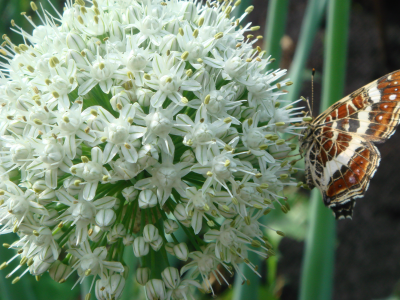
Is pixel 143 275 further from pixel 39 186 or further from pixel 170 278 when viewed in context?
pixel 39 186

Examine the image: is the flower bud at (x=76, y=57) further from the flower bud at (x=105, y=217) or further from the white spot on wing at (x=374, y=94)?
the white spot on wing at (x=374, y=94)

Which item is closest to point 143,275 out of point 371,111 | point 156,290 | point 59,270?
point 156,290

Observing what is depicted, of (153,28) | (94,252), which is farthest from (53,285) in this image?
(153,28)

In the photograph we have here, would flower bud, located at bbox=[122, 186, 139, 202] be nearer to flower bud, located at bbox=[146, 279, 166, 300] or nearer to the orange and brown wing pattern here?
flower bud, located at bbox=[146, 279, 166, 300]

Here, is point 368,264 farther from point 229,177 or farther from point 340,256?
point 229,177

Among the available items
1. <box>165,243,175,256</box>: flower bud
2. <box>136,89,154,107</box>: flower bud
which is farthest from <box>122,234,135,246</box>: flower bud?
<box>136,89,154,107</box>: flower bud

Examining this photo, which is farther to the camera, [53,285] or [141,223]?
[53,285]
